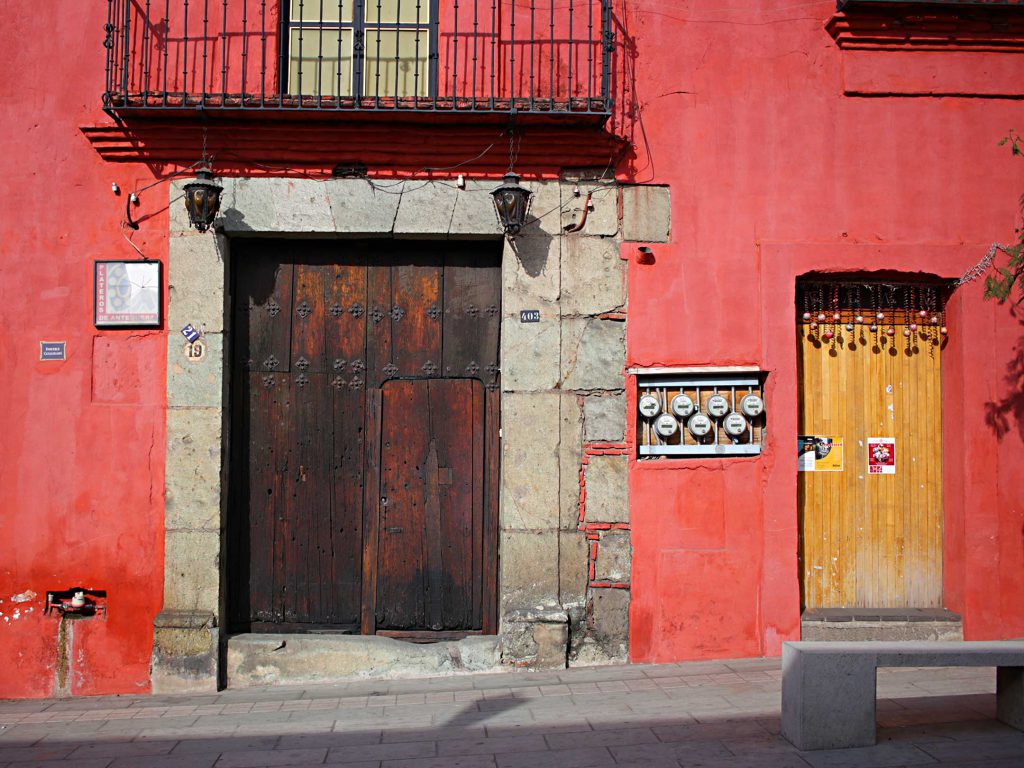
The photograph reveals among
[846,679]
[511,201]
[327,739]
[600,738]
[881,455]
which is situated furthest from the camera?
[881,455]

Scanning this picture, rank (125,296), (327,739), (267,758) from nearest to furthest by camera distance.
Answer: (267,758) < (327,739) < (125,296)

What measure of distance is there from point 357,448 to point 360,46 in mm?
2847

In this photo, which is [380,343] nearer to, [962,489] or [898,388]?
[898,388]

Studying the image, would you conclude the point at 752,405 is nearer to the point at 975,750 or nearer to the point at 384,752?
the point at 975,750

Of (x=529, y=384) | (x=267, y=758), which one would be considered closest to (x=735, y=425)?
(x=529, y=384)

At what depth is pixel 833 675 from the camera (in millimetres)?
4543

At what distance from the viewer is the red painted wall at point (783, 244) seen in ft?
21.3

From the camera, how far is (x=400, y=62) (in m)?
6.86

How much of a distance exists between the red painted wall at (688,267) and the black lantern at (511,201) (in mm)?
296

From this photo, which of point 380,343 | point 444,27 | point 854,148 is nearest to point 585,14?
point 444,27

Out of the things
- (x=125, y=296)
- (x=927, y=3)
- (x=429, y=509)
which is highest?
(x=927, y=3)

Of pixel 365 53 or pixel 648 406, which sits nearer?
pixel 648 406

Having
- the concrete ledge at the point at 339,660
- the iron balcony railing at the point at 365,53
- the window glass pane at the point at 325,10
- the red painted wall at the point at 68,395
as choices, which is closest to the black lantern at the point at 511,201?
the iron balcony railing at the point at 365,53

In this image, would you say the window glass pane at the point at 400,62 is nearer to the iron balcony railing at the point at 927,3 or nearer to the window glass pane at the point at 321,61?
the window glass pane at the point at 321,61
